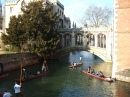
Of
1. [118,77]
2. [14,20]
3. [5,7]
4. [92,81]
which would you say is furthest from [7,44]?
[118,77]

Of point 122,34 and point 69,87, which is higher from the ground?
point 122,34

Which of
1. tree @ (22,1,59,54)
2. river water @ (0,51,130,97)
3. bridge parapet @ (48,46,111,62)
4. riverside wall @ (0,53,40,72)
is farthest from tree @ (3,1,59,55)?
river water @ (0,51,130,97)

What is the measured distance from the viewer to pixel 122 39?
2539 centimetres

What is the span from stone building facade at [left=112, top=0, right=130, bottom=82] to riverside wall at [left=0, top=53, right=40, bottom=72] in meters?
15.4

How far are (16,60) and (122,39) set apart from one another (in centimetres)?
1765

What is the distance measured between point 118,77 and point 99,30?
2274cm

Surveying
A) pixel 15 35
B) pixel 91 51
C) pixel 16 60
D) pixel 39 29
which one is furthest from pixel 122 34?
A: pixel 91 51

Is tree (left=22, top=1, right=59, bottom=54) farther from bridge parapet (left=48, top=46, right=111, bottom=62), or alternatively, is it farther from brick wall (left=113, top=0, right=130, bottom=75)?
brick wall (left=113, top=0, right=130, bottom=75)

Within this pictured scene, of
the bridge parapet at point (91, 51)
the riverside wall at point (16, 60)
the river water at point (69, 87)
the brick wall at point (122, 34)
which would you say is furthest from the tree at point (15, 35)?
the brick wall at point (122, 34)

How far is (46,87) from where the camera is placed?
78.7 ft

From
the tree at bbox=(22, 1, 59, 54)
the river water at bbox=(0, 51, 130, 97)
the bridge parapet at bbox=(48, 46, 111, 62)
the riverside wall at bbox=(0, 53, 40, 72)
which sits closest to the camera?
the river water at bbox=(0, 51, 130, 97)

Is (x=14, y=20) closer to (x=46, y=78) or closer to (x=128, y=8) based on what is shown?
(x=46, y=78)

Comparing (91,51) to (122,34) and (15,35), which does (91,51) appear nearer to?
(15,35)

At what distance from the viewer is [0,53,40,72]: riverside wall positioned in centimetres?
3388
